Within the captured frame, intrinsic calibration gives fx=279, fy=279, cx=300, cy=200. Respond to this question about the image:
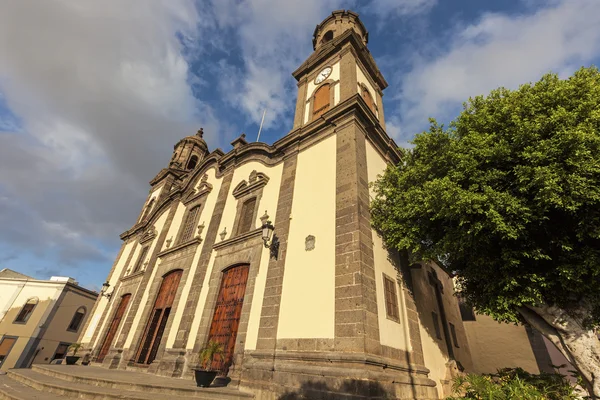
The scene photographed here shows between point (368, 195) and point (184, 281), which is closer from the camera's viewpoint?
point (368, 195)

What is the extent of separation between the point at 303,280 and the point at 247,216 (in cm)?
473

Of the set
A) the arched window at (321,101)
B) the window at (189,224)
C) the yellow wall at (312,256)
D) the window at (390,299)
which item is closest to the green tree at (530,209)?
the window at (390,299)

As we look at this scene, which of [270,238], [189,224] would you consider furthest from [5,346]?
[270,238]

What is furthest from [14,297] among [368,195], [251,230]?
[368,195]

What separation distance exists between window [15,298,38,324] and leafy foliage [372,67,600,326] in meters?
33.5

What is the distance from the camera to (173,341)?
10.3m

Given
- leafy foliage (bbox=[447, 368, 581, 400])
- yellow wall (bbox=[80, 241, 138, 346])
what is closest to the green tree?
leafy foliage (bbox=[447, 368, 581, 400])

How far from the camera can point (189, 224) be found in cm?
1474

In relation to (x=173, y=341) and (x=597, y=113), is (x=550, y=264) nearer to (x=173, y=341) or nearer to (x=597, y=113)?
(x=597, y=113)

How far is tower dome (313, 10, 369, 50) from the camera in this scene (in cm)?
1672

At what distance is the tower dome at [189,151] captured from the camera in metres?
24.0

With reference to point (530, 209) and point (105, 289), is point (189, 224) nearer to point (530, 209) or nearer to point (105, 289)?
point (105, 289)

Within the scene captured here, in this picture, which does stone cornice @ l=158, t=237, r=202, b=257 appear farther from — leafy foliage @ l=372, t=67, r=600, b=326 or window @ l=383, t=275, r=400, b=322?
leafy foliage @ l=372, t=67, r=600, b=326

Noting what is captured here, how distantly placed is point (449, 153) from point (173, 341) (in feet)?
36.5
